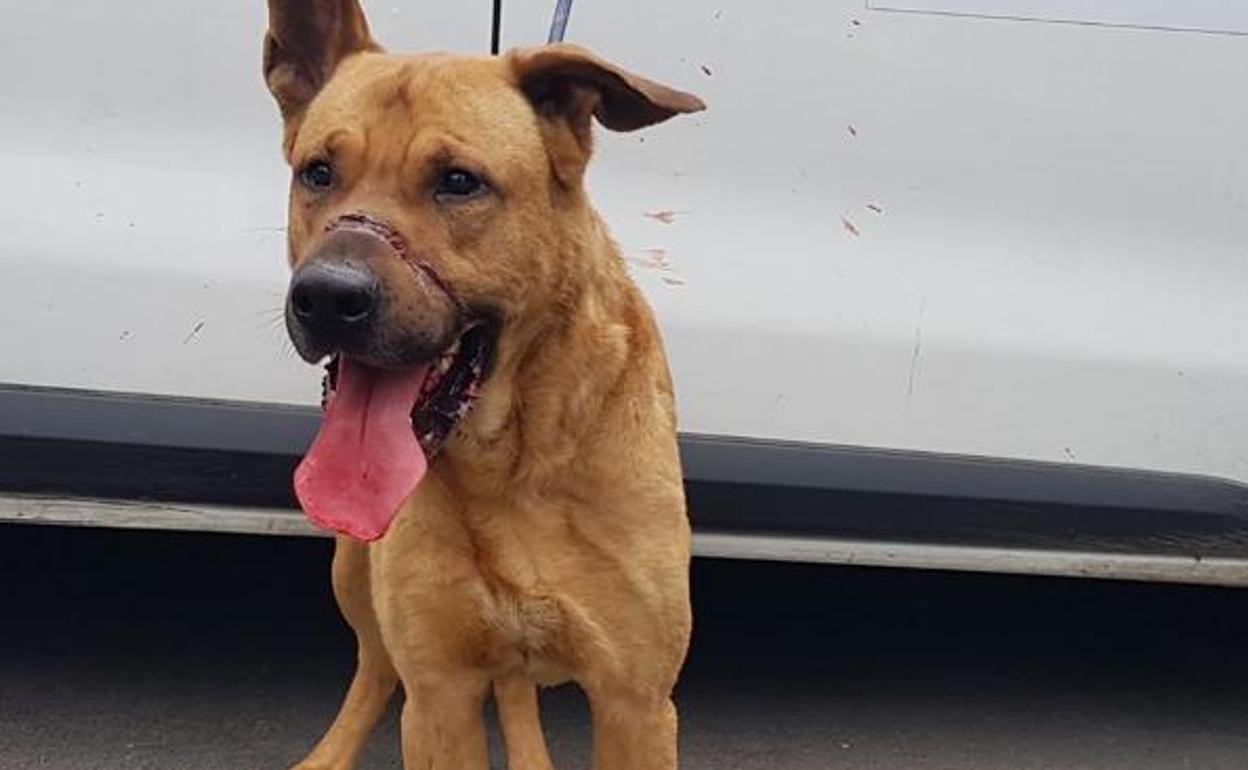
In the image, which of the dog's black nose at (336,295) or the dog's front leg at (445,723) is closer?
the dog's black nose at (336,295)

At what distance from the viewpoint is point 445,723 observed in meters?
2.95

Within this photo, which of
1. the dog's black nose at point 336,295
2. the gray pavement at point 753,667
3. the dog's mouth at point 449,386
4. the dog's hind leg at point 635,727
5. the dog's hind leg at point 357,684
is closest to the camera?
the dog's black nose at point 336,295

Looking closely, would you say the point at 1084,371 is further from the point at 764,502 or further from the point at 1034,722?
the point at 1034,722

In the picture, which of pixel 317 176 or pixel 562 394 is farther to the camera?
pixel 562 394

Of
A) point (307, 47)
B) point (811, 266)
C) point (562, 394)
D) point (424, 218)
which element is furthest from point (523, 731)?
point (307, 47)

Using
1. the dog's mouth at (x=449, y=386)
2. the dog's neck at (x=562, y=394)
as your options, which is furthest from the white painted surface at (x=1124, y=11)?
the dog's mouth at (x=449, y=386)

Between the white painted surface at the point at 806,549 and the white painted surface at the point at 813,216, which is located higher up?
the white painted surface at the point at 813,216

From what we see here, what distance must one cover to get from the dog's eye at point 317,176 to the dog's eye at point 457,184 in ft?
0.57

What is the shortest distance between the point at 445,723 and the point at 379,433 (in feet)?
2.21

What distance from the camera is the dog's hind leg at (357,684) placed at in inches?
131

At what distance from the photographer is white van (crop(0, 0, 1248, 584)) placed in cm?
321

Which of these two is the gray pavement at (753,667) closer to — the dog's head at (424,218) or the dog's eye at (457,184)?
the dog's head at (424,218)

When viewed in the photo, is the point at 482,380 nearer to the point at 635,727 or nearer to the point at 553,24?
the point at 635,727

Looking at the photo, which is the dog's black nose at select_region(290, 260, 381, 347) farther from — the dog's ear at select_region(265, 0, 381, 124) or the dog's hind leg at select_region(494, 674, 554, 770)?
the dog's hind leg at select_region(494, 674, 554, 770)
